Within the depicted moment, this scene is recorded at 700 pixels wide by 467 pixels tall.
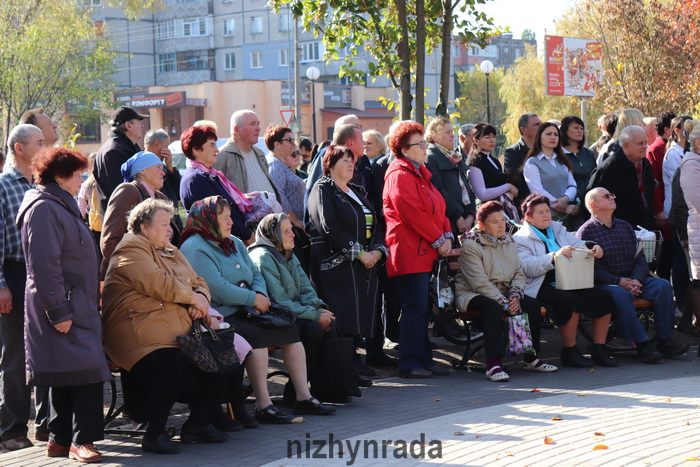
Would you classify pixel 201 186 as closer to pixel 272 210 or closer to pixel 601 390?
pixel 272 210

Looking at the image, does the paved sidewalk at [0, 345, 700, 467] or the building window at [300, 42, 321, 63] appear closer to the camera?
the paved sidewalk at [0, 345, 700, 467]

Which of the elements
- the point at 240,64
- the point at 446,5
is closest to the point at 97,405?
the point at 446,5

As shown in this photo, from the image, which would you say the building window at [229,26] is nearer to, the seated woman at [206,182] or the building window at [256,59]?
the building window at [256,59]

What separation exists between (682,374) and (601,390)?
1.26m

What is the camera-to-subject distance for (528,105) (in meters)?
48.5

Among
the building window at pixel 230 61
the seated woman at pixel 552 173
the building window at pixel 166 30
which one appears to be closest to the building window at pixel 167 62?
the building window at pixel 166 30

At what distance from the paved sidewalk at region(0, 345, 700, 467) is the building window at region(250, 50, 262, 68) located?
241ft

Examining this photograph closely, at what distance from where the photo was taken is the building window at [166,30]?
8462 centimetres

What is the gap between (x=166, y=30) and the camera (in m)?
85.1

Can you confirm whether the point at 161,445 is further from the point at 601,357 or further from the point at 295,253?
the point at 601,357

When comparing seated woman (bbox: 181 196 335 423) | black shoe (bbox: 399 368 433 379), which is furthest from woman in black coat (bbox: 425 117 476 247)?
seated woman (bbox: 181 196 335 423)

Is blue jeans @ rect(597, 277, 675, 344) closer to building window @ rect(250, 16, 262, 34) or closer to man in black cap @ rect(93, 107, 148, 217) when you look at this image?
man in black cap @ rect(93, 107, 148, 217)

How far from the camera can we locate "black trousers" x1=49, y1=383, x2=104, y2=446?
6363 millimetres

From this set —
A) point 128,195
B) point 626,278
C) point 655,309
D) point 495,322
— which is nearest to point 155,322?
point 128,195
